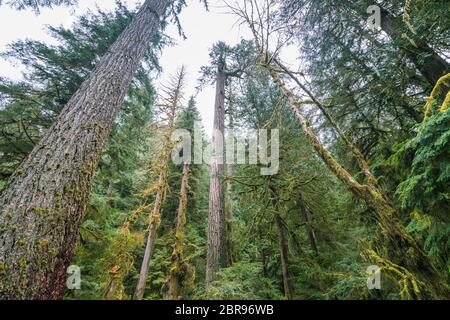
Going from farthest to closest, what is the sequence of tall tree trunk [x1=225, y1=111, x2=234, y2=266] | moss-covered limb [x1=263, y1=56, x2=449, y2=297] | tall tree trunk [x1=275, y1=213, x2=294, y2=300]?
tall tree trunk [x1=225, y1=111, x2=234, y2=266]
tall tree trunk [x1=275, y1=213, x2=294, y2=300]
moss-covered limb [x1=263, y1=56, x2=449, y2=297]

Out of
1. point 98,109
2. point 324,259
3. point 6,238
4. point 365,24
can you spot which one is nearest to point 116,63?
point 98,109

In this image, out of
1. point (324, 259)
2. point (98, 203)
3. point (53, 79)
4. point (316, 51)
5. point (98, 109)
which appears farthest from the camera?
point (324, 259)

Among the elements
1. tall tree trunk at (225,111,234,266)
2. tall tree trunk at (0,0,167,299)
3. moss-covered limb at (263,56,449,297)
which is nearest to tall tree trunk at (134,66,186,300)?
tall tree trunk at (225,111,234,266)

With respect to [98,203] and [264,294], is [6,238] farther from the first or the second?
[264,294]

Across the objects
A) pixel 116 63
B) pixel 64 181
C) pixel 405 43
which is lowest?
pixel 64 181

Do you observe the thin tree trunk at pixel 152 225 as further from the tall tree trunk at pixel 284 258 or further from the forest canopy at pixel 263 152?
the tall tree trunk at pixel 284 258

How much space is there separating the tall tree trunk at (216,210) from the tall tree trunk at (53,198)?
3.05 m

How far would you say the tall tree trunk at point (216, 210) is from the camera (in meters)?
5.37

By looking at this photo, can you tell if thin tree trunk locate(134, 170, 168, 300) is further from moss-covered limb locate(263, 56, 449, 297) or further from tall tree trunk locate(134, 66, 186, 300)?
moss-covered limb locate(263, 56, 449, 297)

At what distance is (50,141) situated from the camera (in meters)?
2.86

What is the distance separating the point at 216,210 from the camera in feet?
20.1

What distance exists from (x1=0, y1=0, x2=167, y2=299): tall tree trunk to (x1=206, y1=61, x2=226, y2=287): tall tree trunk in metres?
3.05

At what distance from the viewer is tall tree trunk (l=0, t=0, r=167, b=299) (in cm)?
195

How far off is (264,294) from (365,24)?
7.46 m
